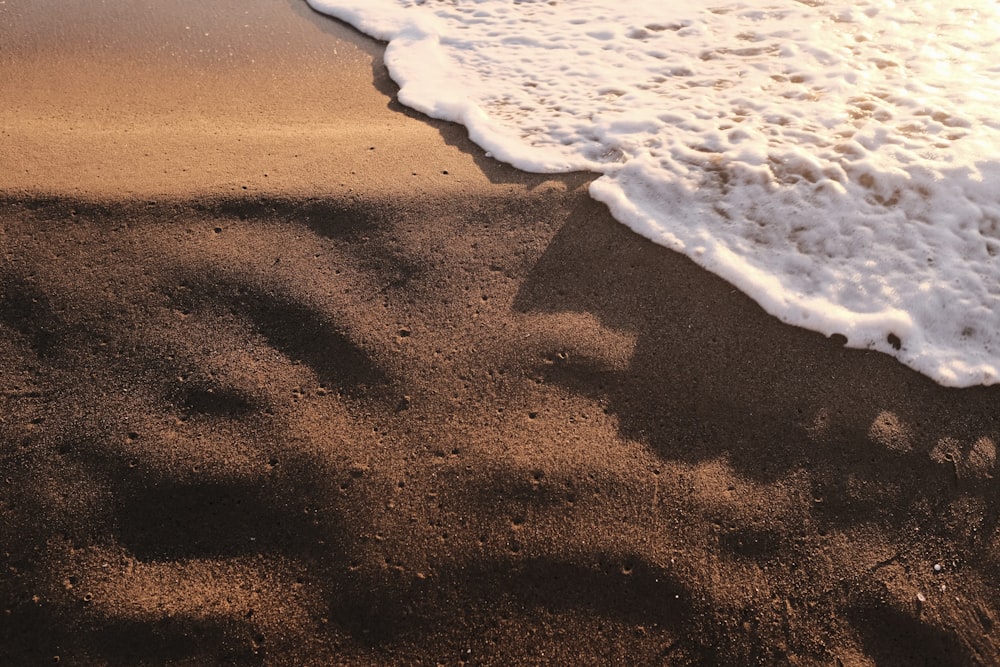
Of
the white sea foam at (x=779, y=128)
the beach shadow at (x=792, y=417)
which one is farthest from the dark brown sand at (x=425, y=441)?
the white sea foam at (x=779, y=128)

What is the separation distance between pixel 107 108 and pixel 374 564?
2545mm

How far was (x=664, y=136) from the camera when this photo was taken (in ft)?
9.86

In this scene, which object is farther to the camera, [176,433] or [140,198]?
[140,198]

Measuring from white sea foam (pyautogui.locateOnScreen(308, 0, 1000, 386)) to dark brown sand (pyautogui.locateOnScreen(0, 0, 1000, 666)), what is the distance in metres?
0.22

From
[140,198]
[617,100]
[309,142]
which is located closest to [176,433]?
[140,198]

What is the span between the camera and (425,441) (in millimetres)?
1938

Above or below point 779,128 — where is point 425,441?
below

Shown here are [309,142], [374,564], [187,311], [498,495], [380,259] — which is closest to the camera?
[374,564]

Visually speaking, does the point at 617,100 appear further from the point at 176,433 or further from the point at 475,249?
the point at 176,433

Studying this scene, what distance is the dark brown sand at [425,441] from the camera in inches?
65.4

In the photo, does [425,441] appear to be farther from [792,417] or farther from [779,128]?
[779,128]

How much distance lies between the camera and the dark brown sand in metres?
1.66

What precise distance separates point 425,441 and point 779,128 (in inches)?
88.7

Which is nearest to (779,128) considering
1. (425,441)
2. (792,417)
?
(792,417)
